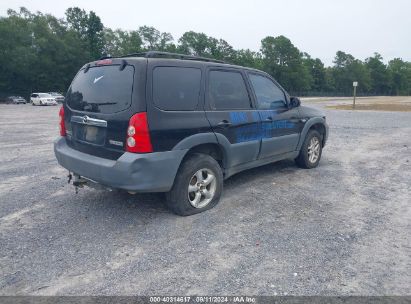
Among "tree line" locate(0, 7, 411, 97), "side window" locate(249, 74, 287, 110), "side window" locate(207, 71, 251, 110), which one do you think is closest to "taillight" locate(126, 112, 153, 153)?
"side window" locate(207, 71, 251, 110)

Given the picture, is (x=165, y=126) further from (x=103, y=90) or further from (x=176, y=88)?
(x=103, y=90)

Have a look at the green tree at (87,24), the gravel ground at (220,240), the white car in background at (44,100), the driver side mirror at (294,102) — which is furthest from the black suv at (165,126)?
the green tree at (87,24)

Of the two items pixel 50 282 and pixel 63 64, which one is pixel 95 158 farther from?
pixel 63 64

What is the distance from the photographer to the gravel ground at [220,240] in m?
2.71

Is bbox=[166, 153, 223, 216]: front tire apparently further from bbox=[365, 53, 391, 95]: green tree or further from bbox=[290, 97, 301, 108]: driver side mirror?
bbox=[365, 53, 391, 95]: green tree

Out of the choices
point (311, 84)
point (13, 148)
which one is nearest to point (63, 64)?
point (13, 148)

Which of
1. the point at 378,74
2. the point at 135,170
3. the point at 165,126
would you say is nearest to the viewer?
the point at 135,170

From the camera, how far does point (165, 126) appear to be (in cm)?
358

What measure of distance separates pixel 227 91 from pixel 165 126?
1320 mm

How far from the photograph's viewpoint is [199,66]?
163 inches

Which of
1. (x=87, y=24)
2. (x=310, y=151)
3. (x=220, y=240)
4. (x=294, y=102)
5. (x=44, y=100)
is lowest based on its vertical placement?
(x=220, y=240)

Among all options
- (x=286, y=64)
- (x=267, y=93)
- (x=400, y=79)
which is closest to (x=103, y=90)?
(x=267, y=93)

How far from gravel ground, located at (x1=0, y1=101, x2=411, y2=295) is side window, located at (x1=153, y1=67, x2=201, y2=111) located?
144 centimetres

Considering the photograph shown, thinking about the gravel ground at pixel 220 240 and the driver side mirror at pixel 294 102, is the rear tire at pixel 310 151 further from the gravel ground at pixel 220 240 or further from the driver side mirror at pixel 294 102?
the driver side mirror at pixel 294 102
